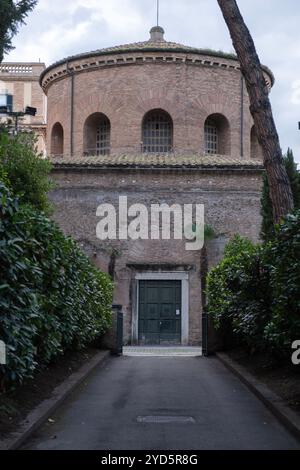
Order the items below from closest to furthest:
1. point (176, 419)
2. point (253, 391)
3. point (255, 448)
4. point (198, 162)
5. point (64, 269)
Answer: point (255, 448)
point (176, 419)
point (253, 391)
point (64, 269)
point (198, 162)

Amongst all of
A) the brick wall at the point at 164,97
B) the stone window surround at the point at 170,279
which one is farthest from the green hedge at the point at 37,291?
the brick wall at the point at 164,97

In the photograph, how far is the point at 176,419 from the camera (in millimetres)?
7973

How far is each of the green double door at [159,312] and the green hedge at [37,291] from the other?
449 inches

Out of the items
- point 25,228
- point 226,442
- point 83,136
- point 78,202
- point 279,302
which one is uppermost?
point 83,136

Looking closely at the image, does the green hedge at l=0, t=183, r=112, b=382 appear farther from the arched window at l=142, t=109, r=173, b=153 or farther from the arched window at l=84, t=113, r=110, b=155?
the arched window at l=84, t=113, r=110, b=155

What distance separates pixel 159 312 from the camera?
26734mm

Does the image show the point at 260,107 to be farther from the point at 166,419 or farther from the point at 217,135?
the point at 217,135

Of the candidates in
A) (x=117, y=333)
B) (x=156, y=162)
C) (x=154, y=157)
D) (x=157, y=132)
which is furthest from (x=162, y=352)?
(x=157, y=132)

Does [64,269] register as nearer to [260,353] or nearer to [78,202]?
[260,353]

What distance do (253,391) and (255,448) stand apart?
3.64 meters

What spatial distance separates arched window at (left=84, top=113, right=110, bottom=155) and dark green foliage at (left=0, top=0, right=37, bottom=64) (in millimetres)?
17364

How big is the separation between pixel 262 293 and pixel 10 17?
272 inches

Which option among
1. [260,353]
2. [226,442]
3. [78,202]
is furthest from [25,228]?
[78,202]

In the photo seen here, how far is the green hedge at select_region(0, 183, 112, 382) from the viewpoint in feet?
22.9
